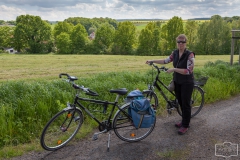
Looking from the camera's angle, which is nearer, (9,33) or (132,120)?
(132,120)

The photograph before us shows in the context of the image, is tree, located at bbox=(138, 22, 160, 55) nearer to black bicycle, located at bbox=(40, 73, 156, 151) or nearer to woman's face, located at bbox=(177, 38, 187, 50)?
woman's face, located at bbox=(177, 38, 187, 50)

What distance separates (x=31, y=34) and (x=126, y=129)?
5384 cm

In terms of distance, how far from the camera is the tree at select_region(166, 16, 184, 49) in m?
53.2

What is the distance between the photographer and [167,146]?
4258mm

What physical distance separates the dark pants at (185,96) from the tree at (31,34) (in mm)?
51484

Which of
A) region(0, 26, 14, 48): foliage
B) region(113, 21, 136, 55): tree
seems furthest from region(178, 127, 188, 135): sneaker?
region(0, 26, 14, 48): foliage

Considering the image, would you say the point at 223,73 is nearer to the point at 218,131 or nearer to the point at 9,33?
the point at 218,131

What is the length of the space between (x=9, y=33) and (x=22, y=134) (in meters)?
58.3

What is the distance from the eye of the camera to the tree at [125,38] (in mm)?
52341

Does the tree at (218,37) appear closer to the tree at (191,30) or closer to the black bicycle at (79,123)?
the tree at (191,30)

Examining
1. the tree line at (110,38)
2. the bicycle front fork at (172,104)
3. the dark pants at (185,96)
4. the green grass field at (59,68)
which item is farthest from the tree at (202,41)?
the dark pants at (185,96)

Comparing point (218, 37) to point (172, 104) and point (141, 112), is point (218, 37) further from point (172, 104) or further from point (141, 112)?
point (141, 112)

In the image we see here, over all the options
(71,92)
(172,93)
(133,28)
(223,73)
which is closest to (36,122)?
(71,92)

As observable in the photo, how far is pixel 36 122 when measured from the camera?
4.80 metres
